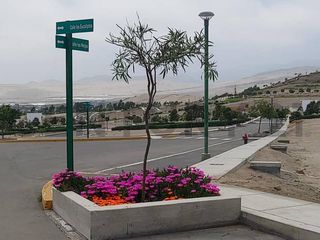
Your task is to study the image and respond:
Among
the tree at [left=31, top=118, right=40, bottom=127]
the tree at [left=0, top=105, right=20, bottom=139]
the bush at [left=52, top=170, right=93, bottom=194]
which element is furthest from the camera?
the tree at [left=31, top=118, right=40, bottom=127]

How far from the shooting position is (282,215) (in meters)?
7.57

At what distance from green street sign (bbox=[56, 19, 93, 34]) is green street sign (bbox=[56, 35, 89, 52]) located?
16 centimetres

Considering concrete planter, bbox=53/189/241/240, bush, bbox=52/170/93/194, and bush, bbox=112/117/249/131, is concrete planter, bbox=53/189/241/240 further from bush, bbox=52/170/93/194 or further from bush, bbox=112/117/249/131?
bush, bbox=112/117/249/131

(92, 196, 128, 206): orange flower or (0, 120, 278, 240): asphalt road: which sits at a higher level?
(92, 196, 128, 206): orange flower

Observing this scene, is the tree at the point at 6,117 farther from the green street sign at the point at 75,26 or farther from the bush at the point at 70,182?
the bush at the point at 70,182

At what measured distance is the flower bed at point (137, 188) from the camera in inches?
313

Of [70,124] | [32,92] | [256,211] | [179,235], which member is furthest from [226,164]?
[32,92]

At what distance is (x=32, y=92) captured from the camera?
9175 centimetres

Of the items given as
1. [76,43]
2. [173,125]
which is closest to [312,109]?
[173,125]

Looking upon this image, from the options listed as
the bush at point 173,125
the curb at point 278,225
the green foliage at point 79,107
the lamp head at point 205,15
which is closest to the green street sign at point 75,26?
the curb at point 278,225

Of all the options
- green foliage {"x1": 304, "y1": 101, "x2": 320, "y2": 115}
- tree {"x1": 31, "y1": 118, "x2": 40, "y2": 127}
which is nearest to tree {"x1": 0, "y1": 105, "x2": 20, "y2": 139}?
tree {"x1": 31, "y1": 118, "x2": 40, "y2": 127}

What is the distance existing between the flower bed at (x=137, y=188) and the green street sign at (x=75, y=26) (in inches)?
106

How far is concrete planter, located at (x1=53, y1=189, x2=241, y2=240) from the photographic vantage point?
264 inches

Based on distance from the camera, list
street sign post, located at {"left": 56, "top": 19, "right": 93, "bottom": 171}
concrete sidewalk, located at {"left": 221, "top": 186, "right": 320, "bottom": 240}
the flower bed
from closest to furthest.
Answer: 1. concrete sidewalk, located at {"left": 221, "top": 186, "right": 320, "bottom": 240}
2. the flower bed
3. street sign post, located at {"left": 56, "top": 19, "right": 93, "bottom": 171}
